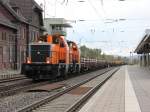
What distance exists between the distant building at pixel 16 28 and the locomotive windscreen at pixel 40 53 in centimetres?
2324

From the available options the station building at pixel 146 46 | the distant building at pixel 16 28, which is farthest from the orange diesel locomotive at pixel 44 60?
the station building at pixel 146 46

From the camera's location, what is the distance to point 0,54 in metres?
59.3

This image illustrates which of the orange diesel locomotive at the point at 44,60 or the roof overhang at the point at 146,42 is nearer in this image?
the orange diesel locomotive at the point at 44,60

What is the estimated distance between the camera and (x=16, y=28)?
65625 millimetres

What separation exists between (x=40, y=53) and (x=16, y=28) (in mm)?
34298

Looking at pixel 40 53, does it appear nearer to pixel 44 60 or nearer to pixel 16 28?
pixel 44 60

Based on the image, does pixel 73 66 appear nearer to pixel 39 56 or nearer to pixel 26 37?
pixel 39 56

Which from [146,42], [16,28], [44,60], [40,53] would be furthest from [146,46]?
[40,53]

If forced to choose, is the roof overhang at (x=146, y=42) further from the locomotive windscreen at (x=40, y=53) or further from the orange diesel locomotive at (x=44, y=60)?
the locomotive windscreen at (x=40, y=53)

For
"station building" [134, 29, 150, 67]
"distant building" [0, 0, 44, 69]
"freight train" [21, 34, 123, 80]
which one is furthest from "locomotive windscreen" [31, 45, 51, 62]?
"station building" [134, 29, 150, 67]

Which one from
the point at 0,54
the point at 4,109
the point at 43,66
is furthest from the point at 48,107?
the point at 0,54

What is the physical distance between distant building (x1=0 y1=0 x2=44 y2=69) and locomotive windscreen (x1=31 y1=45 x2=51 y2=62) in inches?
915

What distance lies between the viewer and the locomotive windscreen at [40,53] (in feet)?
105

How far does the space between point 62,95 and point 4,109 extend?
639 centimetres
